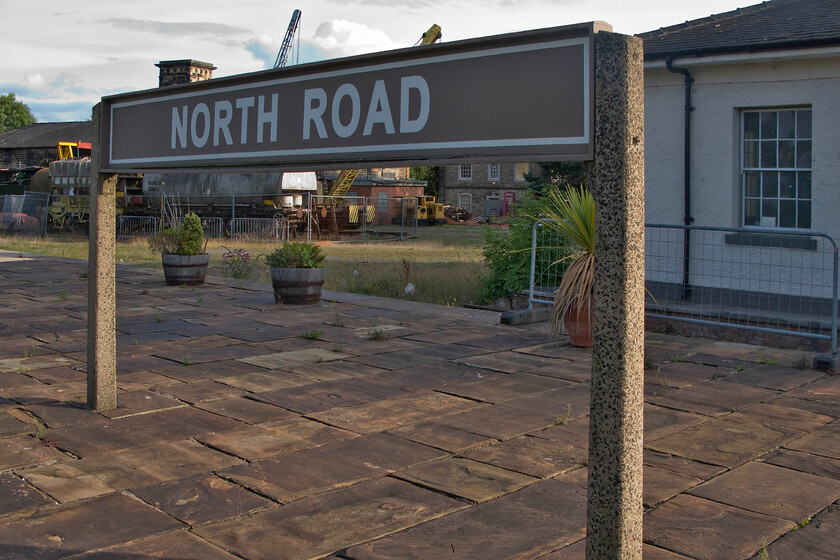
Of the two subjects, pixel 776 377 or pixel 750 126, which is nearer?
pixel 776 377

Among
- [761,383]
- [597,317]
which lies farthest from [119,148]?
[761,383]

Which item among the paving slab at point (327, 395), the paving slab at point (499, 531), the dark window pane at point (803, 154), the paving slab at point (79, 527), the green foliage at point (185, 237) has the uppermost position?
the dark window pane at point (803, 154)

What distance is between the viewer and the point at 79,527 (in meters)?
3.79

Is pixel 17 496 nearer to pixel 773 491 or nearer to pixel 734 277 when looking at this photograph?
pixel 773 491

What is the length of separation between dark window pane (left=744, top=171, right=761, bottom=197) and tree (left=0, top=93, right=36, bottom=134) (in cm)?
10899

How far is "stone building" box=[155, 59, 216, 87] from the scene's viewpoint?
30109 mm

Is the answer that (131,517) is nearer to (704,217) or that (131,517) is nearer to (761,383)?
(761,383)

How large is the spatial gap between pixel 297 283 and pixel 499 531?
811 cm

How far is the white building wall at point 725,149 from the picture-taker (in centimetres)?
1006

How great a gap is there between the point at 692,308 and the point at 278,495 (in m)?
7.02

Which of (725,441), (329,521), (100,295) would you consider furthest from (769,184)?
(329,521)

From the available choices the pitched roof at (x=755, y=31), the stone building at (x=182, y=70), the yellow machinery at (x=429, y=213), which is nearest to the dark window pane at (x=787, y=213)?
the pitched roof at (x=755, y=31)

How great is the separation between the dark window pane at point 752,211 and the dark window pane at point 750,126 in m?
0.87

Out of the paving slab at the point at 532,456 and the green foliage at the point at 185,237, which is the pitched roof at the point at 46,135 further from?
the paving slab at the point at 532,456
